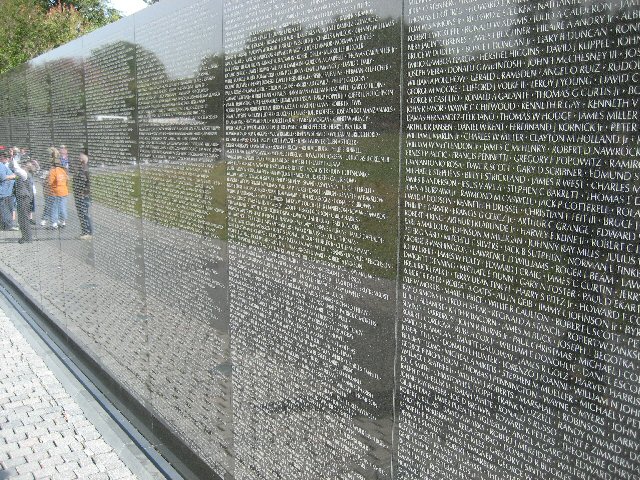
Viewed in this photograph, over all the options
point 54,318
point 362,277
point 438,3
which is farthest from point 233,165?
point 54,318

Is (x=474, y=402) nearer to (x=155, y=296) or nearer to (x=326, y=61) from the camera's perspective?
(x=326, y=61)

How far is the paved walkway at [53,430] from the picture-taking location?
17.8ft

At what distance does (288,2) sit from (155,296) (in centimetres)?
306

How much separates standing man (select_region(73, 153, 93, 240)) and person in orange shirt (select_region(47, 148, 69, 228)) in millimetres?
558

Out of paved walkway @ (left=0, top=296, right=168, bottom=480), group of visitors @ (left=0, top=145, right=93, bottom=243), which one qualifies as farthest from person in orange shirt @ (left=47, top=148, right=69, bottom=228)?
paved walkway @ (left=0, top=296, right=168, bottom=480)

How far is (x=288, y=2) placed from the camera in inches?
146

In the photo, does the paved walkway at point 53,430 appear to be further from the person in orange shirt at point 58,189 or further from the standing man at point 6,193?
the standing man at point 6,193

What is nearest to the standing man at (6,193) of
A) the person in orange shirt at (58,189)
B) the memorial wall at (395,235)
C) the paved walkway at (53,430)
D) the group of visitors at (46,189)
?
the group of visitors at (46,189)

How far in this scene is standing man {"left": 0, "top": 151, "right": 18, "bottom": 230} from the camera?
1341cm

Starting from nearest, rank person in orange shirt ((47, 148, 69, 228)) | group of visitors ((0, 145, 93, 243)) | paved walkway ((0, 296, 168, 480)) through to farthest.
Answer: paved walkway ((0, 296, 168, 480)) < group of visitors ((0, 145, 93, 243)) < person in orange shirt ((47, 148, 69, 228))

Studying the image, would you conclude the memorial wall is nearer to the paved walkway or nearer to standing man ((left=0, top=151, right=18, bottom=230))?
the paved walkway

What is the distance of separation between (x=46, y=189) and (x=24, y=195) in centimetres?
407

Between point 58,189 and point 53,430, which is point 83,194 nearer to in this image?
point 58,189

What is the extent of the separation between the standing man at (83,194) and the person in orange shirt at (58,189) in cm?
56
